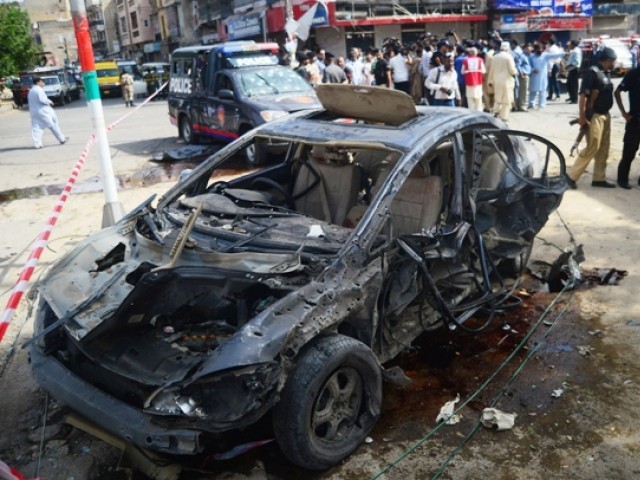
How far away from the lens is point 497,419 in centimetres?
359

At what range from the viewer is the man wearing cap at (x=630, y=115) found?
25.6 feet

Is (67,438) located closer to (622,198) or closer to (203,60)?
(622,198)

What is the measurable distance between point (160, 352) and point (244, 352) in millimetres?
723

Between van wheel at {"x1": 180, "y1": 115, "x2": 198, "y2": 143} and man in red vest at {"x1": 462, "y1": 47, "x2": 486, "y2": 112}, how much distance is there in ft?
20.3

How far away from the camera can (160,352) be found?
337 centimetres

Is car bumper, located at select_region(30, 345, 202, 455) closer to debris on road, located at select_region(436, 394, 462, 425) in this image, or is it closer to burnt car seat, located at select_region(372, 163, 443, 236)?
debris on road, located at select_region(436, 394, 462, 425)

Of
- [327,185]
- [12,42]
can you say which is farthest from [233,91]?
[12,42]

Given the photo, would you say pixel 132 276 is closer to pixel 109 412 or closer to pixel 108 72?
pixel 109 412

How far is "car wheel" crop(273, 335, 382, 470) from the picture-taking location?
3.05m

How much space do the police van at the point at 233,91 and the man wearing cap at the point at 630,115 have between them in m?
5.15

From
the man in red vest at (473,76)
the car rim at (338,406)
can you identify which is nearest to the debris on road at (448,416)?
the car rim at (338,406)

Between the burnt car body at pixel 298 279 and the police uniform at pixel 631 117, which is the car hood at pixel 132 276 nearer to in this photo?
the burnt car body at pixel 298 279

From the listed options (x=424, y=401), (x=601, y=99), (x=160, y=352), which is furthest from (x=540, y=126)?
(x=160, y=352)

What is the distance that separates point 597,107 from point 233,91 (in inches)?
261
